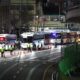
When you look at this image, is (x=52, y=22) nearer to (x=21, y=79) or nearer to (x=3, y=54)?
(x=3, y=54)

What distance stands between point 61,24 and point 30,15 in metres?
8.37

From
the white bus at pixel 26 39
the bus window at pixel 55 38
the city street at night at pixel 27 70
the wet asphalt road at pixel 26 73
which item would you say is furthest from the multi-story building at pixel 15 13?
the wet asphalt road at pixel 26 73

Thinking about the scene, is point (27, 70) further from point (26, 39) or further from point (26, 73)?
point (26, 39)

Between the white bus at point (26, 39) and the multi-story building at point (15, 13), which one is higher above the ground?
the multi-story building at point (15, 13)

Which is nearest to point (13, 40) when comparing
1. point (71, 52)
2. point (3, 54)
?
point (3, 54)

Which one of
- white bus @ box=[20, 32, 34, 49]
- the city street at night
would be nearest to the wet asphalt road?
the city street at night

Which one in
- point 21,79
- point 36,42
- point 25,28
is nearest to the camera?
point 21,79

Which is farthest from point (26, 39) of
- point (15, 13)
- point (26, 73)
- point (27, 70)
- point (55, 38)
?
point (26, 73)

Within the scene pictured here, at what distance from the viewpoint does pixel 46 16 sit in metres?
98.8

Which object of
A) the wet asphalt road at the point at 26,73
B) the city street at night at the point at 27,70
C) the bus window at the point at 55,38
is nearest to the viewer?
the wet asphalt road at the point at 26,73

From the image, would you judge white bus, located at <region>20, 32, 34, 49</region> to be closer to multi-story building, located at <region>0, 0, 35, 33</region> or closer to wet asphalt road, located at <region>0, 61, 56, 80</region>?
multi-story building, located at <region>0, 0, 35, 33</region>

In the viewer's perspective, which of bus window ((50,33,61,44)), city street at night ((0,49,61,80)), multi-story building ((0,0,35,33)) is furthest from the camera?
multi-story building ((0,0,35,33))

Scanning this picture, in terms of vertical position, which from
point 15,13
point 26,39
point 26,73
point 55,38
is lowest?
point 55,38

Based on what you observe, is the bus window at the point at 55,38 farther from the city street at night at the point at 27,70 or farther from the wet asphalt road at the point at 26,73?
the wet asphalt road at the point at 26,73
